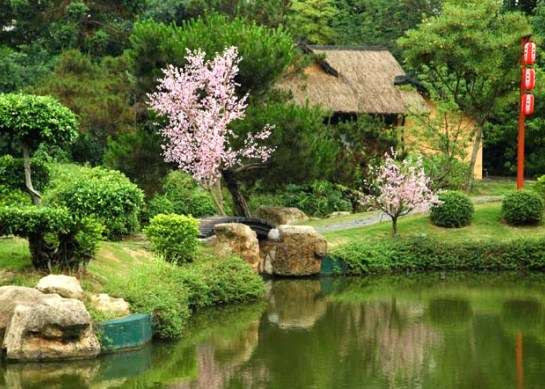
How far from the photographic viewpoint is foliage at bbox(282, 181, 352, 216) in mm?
33000

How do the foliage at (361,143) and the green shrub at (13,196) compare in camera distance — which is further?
the foliage at (361,143)

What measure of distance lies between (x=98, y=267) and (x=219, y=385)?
5070 mm

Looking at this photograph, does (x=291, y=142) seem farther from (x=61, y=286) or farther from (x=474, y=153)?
(x=61, y=286)

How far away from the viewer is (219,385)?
48.5ft

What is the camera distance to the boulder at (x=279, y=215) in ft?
99.6

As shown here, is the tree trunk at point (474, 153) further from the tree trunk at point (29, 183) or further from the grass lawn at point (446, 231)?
the tree trunk at point (29, 183)

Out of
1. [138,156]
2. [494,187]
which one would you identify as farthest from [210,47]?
[494,187]

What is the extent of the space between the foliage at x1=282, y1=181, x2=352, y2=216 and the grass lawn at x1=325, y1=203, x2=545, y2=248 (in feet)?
13.7

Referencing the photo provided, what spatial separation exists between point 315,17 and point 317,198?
688 inches

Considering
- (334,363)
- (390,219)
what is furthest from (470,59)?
(334,363)

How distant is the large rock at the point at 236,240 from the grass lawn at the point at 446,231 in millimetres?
3809

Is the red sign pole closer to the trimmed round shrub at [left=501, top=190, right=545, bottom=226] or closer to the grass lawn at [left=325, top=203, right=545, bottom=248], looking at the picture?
the trimmed round shrub at [left=501, top=190, right=545, bottom=226]

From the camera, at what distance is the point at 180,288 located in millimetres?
19266

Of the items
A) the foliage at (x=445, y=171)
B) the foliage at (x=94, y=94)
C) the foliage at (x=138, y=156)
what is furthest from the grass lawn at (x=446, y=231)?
the foliage at (x=94, y=94)
